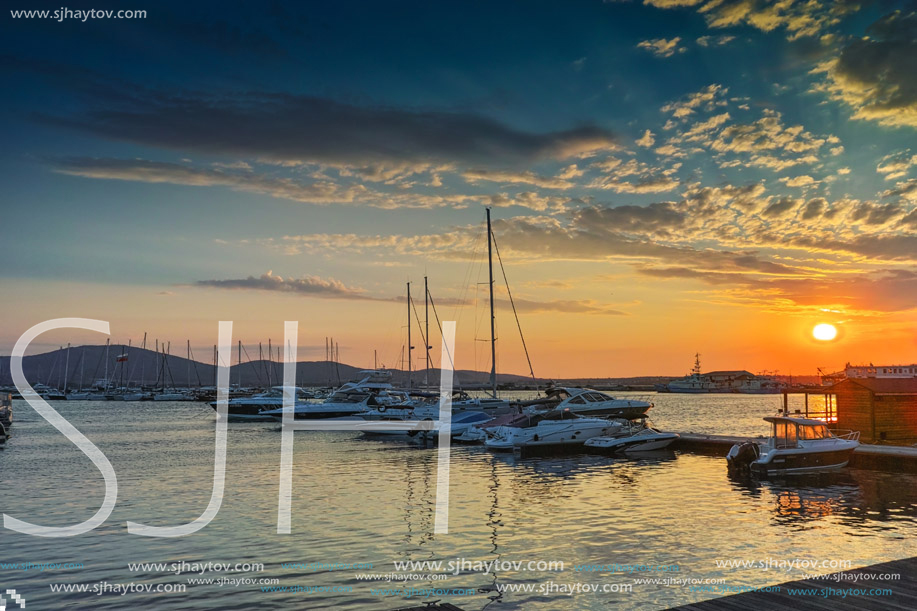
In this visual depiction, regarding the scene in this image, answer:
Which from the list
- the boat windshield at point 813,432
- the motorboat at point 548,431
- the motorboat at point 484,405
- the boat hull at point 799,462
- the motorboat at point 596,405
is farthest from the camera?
the motorboat at point 484,405

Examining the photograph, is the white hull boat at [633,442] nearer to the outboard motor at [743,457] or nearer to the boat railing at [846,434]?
the outboard motor at [743,457]

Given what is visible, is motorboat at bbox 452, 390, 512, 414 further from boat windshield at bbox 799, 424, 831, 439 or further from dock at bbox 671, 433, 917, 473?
dock at bbox 671, 433, 917, 473

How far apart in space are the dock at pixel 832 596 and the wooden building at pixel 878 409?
30125mm

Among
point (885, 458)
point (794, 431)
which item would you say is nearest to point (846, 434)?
point (885, 458)

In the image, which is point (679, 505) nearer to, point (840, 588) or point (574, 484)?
point (574, 484)

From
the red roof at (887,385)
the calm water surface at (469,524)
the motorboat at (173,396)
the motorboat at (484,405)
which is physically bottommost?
the motorboat at (173,396)

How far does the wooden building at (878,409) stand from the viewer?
37438 mm

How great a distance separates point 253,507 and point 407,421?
36.4 m

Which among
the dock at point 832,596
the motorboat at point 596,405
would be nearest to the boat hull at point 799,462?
the dock at point 832,596

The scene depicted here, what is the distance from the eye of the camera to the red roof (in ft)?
123

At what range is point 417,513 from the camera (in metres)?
23.6

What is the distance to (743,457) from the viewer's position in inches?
1288

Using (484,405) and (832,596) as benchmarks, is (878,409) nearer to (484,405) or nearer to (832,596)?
(484,405)

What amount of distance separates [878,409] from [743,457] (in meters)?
11.1
